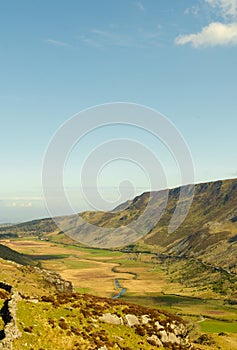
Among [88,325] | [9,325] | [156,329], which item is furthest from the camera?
[156,329]

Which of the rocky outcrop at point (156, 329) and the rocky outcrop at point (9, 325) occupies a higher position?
the rocky outcrop at point (9, 325)

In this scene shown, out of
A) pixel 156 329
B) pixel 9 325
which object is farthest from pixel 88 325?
pixel 9 325

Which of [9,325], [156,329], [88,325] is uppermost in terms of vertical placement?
[9,325]

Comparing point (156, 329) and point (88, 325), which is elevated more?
point (88, 325)

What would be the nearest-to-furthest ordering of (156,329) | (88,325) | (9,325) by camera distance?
(9,325), (88,325), (156,329)

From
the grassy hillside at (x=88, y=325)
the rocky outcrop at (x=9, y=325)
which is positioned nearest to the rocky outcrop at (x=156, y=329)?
the grassy hillside at (x=88, y=325)

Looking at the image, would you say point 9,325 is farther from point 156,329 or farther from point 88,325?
point 156,329

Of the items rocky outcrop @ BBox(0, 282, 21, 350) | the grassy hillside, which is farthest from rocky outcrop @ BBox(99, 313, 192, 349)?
rocky outcrop @ BBox(0, 282, 21, 350)

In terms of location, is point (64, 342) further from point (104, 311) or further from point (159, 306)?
point (159, 306)

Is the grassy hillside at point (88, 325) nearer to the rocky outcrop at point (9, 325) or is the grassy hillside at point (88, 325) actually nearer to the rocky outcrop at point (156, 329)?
the rocky outcrop at point (156, 329)

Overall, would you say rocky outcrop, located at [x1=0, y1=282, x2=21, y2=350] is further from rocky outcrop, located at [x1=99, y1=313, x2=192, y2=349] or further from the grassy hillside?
rocky outcrop, located at [x1=99, y1=313, x2=192, y2=349]

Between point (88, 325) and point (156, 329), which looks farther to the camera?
point (156, 329)

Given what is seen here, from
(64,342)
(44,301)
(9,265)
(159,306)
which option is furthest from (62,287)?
(64,342)

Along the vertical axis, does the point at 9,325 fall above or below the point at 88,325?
above
